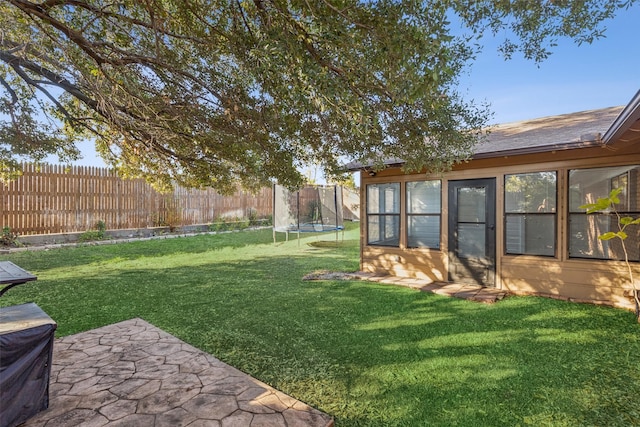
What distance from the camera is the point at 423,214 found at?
5.73 metres

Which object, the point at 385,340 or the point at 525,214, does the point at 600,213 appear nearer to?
the point at 525,214

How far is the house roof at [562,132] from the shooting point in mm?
2961

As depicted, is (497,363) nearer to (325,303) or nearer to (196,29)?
(325,303)

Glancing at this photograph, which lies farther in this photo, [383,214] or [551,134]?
[383,214]

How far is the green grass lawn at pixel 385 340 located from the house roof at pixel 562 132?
82.5 inches

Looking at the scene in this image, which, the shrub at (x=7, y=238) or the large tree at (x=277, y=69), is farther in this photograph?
the shrub at (x=7, y=238)

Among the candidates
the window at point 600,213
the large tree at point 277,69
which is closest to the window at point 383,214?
the large tree at point 277,69

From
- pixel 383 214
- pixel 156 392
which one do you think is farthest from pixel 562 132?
pixel 156 392

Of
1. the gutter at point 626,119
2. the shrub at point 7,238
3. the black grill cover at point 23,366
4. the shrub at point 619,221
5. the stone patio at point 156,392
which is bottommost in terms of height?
the stone patio at point 156,392

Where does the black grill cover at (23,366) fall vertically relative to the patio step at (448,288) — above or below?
above

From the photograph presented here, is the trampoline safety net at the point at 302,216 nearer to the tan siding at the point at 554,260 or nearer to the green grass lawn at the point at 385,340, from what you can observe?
the green grass lawn at the point at 385,340

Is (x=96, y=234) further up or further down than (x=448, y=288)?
further up

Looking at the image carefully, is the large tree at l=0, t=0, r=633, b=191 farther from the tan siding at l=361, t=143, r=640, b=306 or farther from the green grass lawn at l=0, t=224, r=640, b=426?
the green grass lawn at l=0, t=224, r=640, b=426

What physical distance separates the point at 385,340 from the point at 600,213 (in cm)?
360
